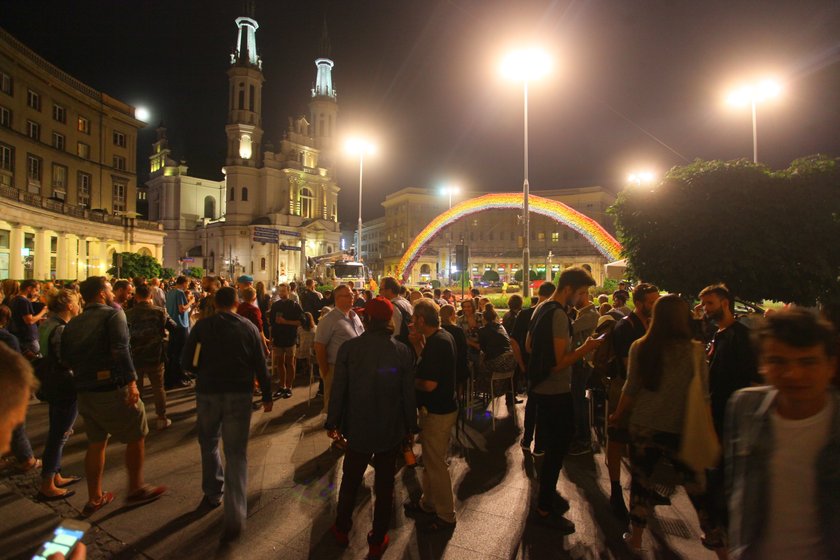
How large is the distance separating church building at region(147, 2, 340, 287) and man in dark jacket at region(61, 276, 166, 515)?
60560mm

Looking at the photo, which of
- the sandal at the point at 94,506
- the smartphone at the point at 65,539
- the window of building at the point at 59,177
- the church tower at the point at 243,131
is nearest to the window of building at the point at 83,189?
the window of building at the point at 59,177

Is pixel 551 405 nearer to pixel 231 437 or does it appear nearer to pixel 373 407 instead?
pixel 373 407

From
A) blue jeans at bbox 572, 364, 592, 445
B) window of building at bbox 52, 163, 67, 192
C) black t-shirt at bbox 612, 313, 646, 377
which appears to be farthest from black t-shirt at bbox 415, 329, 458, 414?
window of building at bbox 52, 163, 67, 192

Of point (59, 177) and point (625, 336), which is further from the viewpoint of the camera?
point (59, 177)

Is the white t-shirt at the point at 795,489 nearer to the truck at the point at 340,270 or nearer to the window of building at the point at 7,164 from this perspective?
the truck at the point at 340,270

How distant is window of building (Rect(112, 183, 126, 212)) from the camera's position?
4744 cm

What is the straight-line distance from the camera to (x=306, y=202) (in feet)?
234

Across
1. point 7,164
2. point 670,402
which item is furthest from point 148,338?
point 7,164

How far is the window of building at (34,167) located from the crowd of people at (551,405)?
135 ft

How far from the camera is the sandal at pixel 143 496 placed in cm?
442

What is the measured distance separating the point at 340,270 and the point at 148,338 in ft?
96.3

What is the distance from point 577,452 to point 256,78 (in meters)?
74.8

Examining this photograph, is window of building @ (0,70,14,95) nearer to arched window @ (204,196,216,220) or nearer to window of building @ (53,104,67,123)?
window of building @ (53,104,67,123)

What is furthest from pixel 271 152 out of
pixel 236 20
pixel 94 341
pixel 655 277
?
pixel 94 341
